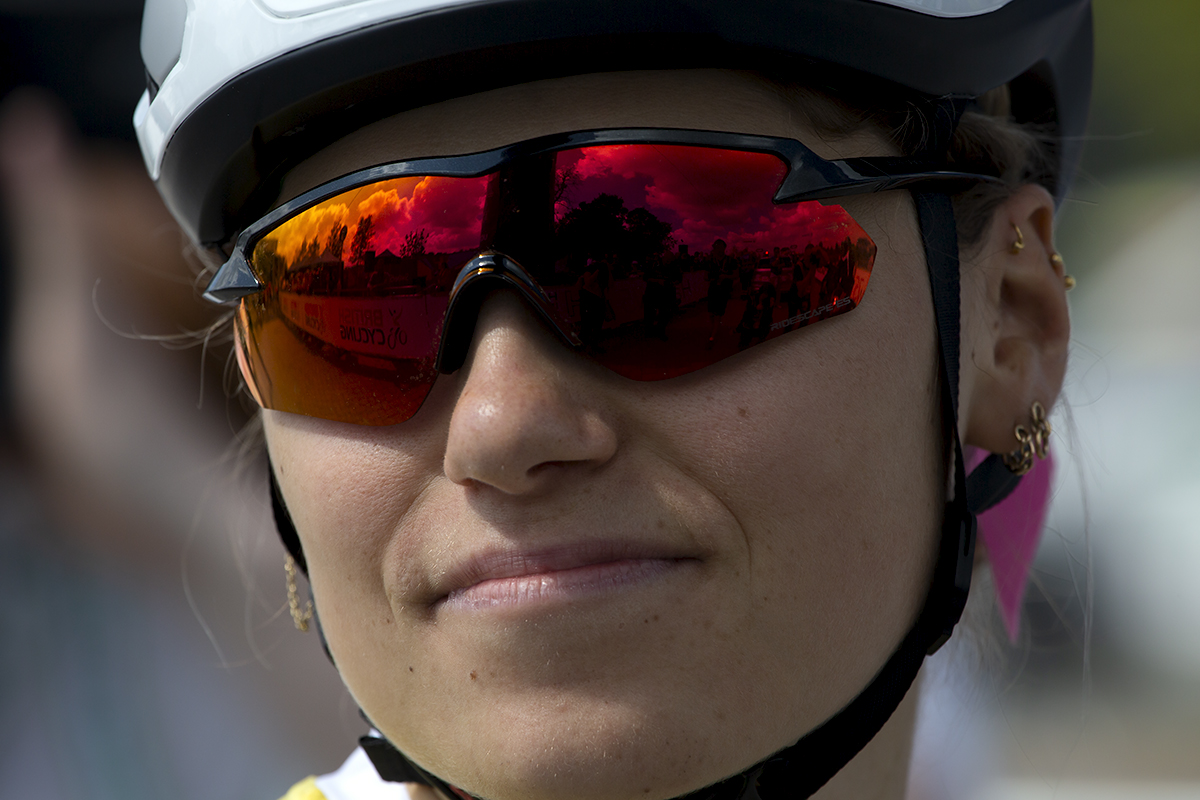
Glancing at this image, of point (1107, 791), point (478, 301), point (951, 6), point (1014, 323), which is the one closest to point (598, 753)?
point (478, 301)

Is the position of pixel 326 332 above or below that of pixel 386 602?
above

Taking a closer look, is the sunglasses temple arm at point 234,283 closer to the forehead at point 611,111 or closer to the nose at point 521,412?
the forehead at point 611,111

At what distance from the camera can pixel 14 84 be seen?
4.30 m

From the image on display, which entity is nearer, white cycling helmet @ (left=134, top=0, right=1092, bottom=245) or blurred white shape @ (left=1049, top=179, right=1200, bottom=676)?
white cycling helmet @ (left=134, top=0, right=1092, bottom=245)

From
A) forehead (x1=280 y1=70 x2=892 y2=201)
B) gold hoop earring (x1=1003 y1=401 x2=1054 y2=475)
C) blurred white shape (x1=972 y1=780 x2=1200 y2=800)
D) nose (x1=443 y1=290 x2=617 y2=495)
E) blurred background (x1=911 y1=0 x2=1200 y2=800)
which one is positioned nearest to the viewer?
nose (x1=443 y1=290 x2=617 y2=495)

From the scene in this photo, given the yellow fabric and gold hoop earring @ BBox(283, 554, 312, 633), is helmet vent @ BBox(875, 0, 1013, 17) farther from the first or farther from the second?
the yellow fabric

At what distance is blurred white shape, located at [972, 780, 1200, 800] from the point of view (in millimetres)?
4934

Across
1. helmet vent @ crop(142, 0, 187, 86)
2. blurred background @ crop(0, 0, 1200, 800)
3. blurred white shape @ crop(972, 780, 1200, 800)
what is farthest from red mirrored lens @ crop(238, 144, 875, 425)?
blurred white shape @ crop(972, 780, 1200, 800)

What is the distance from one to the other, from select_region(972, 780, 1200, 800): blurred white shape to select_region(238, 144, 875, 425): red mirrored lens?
14.1 feet

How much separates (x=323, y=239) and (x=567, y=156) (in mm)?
361

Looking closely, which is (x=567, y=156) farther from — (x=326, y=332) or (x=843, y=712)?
(x=843, y=712)

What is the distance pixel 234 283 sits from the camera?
1465 mm

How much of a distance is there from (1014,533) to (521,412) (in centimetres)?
132

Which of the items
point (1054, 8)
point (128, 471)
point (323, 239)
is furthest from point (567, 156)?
point (128, 471)
